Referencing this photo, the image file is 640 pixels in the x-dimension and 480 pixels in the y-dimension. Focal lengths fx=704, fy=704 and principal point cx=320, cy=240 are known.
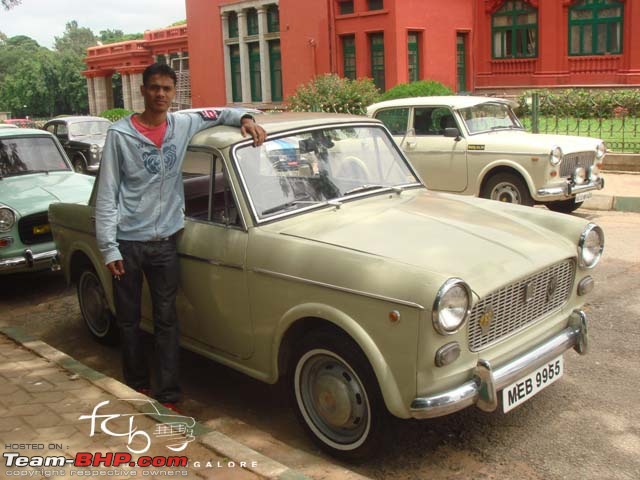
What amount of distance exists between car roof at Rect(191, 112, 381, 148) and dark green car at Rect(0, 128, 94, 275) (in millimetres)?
3444

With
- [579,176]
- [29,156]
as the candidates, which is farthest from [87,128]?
[579,176]

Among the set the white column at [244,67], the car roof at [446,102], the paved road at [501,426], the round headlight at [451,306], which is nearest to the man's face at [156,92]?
the paved road at [501,426]

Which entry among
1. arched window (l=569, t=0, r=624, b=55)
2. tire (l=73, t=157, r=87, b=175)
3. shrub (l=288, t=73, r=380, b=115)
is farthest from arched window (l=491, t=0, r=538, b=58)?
tire (l=73, t=157, r=87, b=175)

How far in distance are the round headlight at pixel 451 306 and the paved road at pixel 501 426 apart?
65 cm

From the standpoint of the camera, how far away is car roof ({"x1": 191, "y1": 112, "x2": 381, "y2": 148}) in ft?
14.6

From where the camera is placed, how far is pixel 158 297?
4.42 m

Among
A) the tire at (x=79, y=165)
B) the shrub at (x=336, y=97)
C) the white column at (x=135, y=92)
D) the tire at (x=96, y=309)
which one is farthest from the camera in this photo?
the white column at (x=135, y=92)

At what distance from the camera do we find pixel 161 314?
14.5ft

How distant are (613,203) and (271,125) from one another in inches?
306

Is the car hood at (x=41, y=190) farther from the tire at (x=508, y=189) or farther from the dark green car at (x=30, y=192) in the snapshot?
the tire at (x=508, y=189)

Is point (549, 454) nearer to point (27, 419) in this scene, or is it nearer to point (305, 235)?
point (305, 235)

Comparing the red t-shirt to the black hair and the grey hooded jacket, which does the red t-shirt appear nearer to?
the grey hooded jacket

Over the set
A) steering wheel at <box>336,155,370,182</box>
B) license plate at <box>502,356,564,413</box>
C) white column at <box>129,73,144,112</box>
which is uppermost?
white column at <box>129,73,144,112</box>

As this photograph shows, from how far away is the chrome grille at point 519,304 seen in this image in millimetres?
3513
